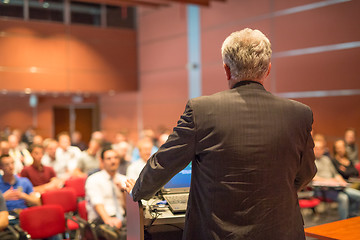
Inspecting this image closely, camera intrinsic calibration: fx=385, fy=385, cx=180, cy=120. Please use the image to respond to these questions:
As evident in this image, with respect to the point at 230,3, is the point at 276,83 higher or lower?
Result: lower

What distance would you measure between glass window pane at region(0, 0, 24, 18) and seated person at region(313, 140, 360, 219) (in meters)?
8.39

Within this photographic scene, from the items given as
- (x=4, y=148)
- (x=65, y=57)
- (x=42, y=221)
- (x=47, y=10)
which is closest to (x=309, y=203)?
(x=42, y=221)

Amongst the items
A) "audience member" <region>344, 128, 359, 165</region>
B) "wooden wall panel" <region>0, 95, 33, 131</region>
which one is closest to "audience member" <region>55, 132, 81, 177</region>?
"audience member" <region>344, 128, 359, 165</region>

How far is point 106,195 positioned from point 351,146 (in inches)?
177

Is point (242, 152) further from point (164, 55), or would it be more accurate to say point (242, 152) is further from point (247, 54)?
point (164, 55)

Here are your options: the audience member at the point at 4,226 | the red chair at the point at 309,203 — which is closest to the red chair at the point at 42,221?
the audience member at the point at 4,226

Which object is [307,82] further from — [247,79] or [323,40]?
[247,79]

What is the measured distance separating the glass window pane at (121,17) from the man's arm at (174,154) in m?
10.8

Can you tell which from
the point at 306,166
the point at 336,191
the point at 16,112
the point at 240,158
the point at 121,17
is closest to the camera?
the point at 240,158

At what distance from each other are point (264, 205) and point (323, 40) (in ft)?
21.3

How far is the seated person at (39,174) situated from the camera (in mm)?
5262

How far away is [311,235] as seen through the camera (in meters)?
2.25

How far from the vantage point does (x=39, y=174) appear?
5379 millimetres

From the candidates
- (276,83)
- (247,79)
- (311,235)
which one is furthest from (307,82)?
(247,79)
